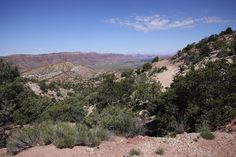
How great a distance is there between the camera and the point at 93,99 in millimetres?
34531

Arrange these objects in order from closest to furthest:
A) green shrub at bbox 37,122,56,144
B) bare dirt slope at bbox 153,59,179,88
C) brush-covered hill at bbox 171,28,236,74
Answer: green shrub at bbox 37,122,56,144, brush-covered hill at bbox 171,28,236,74, bare dirt slope at bbox 153,59,179,88

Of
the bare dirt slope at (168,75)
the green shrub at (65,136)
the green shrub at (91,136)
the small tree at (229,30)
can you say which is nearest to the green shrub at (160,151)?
the green shrub at (91,136)

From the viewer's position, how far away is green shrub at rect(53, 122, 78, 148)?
10734 mm

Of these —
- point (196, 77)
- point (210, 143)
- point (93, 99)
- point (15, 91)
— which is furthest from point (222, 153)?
point (93, 99)

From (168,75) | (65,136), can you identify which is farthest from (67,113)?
(168,75)

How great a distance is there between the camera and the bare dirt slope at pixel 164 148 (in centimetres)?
941

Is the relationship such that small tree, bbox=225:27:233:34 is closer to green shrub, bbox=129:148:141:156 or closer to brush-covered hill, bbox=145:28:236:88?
brush-covered hill, bbox=145:28:236:88

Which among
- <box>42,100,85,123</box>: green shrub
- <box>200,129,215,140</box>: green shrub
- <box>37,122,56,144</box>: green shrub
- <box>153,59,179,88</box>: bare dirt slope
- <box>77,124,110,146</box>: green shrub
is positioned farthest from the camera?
<box>153,59,179,88</box>: bare dirt slope

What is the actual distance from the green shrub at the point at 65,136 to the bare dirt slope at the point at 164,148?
0.74 ft

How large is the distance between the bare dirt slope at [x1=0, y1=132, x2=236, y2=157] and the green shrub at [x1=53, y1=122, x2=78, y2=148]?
0.74ft

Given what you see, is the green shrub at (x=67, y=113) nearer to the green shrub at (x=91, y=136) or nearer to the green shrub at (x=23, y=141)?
the green shrub at (x=23, y=141)

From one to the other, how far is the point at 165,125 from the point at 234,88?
16.0 feet

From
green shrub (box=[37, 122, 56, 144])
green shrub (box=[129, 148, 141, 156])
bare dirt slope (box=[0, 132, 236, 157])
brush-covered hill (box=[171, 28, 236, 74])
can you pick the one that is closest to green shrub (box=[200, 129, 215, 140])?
bare dirt slope (box=[0, 132, 236, 157])

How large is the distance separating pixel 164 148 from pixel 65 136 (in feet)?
13.2
